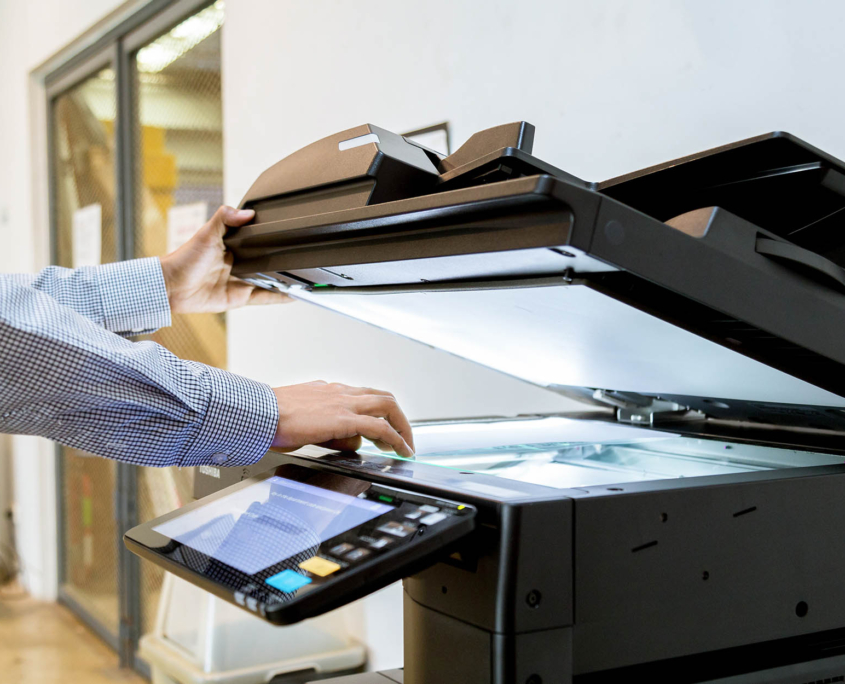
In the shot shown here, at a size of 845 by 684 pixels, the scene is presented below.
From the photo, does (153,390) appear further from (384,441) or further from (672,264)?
(672,264)

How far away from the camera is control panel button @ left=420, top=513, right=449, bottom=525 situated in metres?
0.56

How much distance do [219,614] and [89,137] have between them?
2295 mm

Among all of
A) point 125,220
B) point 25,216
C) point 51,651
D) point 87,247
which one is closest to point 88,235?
point 87,247

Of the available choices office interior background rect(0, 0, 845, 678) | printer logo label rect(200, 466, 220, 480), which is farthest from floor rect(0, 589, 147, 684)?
printer logo label rect(200, 466, 220, 480)

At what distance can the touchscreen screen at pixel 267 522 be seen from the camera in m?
0.59

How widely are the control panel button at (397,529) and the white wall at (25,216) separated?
3273 millimetres

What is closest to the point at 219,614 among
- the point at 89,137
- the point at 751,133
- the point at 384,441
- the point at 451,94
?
the point at 384,441

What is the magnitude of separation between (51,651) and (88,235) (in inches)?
61.2

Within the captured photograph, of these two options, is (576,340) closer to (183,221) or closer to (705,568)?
(705,568)

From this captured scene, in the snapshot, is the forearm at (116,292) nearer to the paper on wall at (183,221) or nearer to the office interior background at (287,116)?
the office interior background at (287,116)

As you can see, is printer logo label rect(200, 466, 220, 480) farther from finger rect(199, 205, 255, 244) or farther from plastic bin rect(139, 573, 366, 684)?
plastic bin rect(139, 573, 366, 684)

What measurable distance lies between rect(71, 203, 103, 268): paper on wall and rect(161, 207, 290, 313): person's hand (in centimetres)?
201

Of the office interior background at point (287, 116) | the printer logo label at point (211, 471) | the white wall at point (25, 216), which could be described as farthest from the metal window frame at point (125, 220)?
the printer logo label at point (211, 471)

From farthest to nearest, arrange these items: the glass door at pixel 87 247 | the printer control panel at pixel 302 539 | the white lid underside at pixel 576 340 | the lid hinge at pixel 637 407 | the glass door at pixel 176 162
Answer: the glass door at pixel 87 247 → the glass door at pixel 176 162 → the lid hinge at pixel 637 407 → the white lid underside at pixel 576 340 → the printer control panel at pixel 302 539
